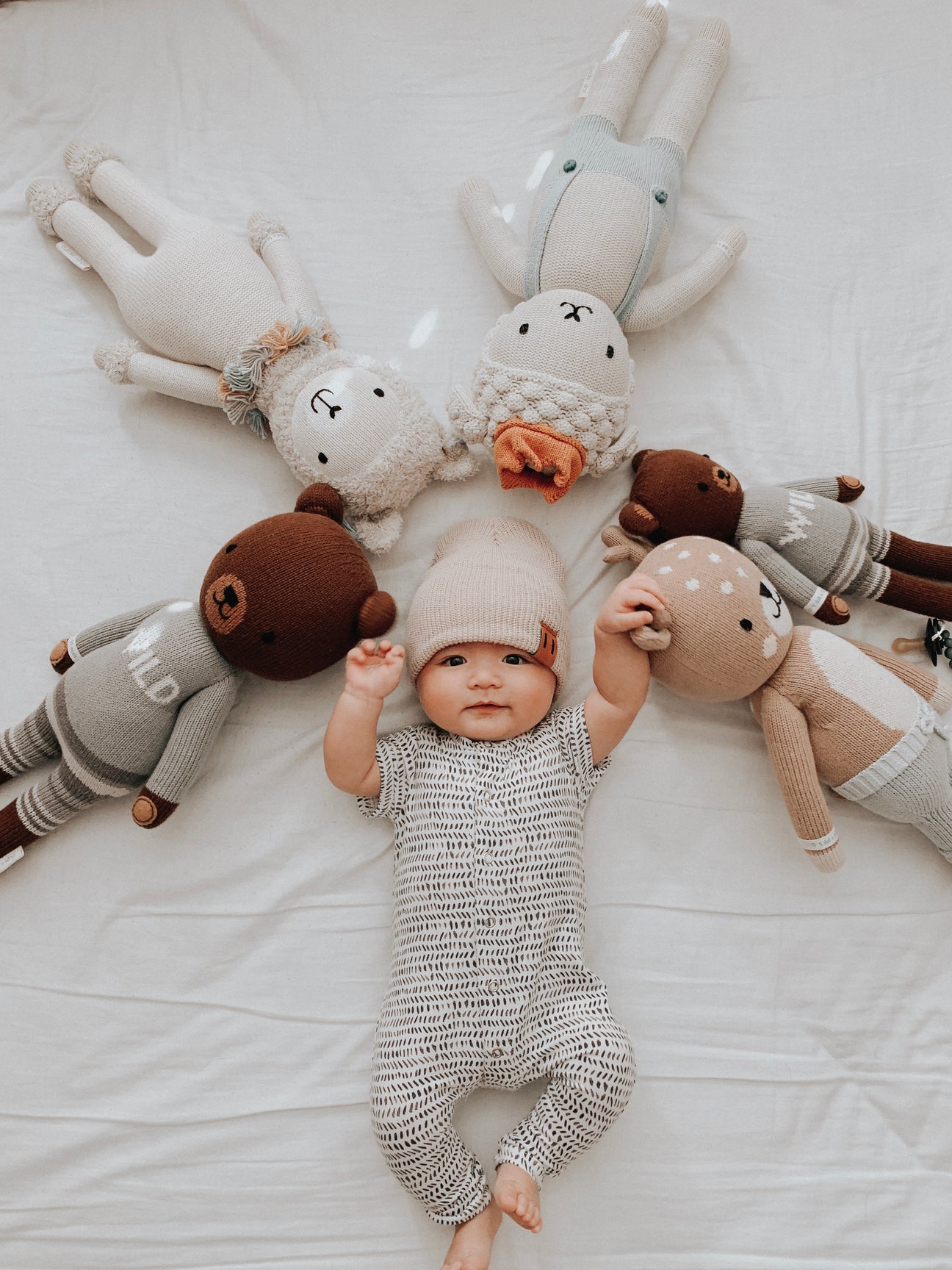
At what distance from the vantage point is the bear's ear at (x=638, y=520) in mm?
1054

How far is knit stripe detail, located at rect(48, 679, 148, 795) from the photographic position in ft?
3.24

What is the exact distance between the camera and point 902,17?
4.13 feet

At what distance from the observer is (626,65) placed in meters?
1.18

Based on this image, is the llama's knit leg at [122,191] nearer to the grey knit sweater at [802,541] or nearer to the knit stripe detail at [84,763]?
the knit stripe detail at [84,763]

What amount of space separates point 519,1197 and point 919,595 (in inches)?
32.9

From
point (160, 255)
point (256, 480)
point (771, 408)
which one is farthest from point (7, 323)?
point (771, 408)

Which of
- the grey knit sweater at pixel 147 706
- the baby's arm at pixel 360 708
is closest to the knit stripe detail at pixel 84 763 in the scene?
the grey knit sweater at pixel 147 706

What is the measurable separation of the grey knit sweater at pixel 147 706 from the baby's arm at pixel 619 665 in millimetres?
447

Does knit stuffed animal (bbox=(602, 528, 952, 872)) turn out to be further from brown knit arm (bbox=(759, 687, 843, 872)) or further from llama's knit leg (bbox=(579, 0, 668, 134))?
llama's knit leg (bbox=(579, 0, 668, 134))

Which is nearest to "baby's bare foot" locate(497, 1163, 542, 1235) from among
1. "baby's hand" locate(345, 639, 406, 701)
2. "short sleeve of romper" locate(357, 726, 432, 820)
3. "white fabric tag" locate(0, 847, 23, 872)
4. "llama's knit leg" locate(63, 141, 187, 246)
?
"short sleeve of romper" locate(357, 726, 432, 820)

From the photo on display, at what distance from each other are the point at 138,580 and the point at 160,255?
1.40ft

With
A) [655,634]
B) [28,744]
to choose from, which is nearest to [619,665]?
[655,634]

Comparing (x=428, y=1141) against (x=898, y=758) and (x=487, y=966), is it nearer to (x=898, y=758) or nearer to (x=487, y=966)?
(x=487, y=966)

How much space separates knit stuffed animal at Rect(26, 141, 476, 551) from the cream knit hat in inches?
4.2
